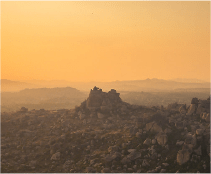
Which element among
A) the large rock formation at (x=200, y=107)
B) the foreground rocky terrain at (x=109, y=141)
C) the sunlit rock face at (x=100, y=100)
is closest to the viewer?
the foreground rocky terrain at (x=109, y=141)

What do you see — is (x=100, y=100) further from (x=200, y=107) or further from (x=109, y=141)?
(x=200, y=107)

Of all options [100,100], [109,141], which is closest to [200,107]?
[109,141]

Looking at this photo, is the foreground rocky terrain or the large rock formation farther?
the large rock formation

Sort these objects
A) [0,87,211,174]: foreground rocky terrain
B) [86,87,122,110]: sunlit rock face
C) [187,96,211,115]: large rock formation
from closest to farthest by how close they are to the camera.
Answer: [0,87,211,174]: foreground rocky terrain → [187,96,211,115]: large rock formation → [86,87,122,110]: sunlit rock face

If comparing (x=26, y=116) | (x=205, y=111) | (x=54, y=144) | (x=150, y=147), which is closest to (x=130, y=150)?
(x=150, y=147)

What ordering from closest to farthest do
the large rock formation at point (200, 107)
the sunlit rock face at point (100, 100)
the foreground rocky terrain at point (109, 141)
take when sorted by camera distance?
1. the foreground rocky terrain at point (109, 141)
2. the large rock formation at point (200, 107)
3. the sunlit rock face at point (100, 100)

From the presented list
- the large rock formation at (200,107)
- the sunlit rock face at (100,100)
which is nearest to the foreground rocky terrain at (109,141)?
the large rock formation at (200,107)

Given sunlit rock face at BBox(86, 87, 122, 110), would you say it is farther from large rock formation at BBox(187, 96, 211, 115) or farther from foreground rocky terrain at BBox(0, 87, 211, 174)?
large rock formation at BBox(187, 96, 211, 115)

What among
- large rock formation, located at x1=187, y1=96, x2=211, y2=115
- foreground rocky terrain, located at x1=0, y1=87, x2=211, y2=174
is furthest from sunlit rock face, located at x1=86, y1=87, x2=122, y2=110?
large rock formation, located at x1=187, y1=96, x2=211, y2=115

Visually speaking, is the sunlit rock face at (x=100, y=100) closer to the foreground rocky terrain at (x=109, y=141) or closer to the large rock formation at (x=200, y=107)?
the foreground rocky terrain at (x=109, y=141)
